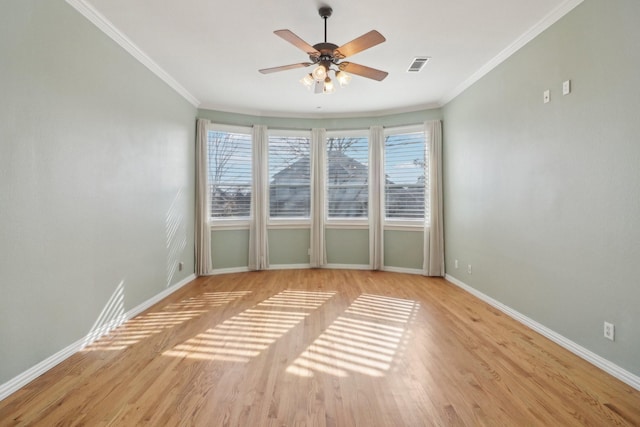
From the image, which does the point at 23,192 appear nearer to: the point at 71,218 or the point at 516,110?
the point at 71,218

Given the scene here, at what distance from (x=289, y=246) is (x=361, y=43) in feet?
13.1

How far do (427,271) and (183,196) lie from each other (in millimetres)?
4097

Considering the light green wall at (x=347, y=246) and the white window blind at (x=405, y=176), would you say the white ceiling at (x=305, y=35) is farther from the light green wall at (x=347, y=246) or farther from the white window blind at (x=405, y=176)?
the light green wall at (x=347, y=246)

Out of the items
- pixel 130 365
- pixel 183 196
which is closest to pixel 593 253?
pixel 130 365

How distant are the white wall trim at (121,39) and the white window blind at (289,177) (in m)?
1.92

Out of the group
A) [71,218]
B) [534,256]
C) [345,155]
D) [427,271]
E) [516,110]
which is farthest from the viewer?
[345,155]

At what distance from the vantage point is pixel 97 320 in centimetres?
281

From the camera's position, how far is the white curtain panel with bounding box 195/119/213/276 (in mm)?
5117

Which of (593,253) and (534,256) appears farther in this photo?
(534,256)

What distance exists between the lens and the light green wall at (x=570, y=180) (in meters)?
2.14

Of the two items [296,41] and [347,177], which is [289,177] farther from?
[296,41]

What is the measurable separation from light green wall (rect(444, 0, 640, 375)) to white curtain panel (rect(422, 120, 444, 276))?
106cm

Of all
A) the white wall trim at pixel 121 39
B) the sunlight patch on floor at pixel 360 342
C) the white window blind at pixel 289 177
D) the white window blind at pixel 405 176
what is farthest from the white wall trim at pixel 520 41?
the white wall trim at pixel 121 39

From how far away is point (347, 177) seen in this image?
5.86m
